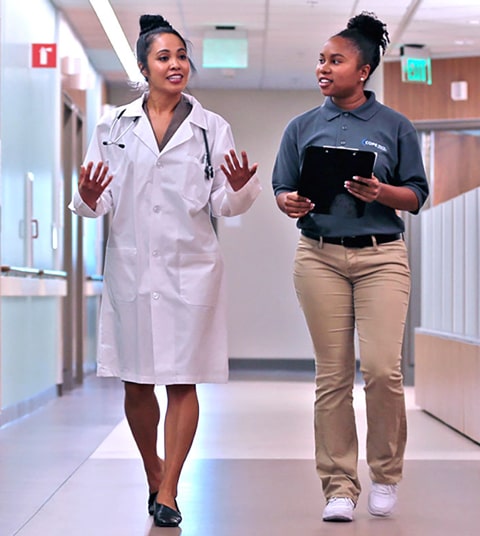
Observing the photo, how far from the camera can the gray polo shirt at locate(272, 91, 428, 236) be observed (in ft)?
11.4

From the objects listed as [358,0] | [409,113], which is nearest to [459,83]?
[409,113]

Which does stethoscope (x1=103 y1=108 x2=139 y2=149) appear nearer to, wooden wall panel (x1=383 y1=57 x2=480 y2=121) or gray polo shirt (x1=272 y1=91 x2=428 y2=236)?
gray polo shirt (x1=272 y1=91 x2=428 y2=236)

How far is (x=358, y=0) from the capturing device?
338 inches

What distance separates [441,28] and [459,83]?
1137mm

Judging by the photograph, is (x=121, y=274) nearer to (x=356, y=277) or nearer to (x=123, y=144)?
(x=123, y=144)

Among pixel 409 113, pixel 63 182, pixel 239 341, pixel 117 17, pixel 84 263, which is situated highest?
pixel 117 17

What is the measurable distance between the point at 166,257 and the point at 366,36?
3.14ft

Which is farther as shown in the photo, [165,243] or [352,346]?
[352,346]

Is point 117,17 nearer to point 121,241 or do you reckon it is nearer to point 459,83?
point 459,83

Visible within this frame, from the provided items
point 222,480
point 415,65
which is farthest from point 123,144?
point 415,65

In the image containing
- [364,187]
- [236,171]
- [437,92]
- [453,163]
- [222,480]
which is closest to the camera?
[364,187]

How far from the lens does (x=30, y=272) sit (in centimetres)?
734

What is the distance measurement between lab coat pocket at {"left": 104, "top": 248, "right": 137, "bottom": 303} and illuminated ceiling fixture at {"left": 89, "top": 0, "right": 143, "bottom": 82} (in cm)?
485

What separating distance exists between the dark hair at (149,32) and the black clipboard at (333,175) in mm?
568
